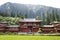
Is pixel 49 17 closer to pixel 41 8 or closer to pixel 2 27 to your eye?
pixel 41 8

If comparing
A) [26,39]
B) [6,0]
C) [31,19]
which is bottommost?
→ [26,39]

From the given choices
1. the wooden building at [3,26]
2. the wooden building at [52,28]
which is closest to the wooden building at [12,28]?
the wooden building at [3,26]

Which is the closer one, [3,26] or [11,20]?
[11,20]

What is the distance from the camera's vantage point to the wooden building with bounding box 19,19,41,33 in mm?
6426

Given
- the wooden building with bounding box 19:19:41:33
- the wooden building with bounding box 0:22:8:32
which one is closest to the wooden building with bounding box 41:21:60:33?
the wooden building with bounding box 19:19:41:33

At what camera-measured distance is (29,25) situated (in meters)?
6.48

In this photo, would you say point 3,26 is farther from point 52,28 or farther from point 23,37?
point 52,28

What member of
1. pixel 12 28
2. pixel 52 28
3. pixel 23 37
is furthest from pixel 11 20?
pixel 52 28

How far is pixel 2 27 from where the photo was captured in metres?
Result: 6.41

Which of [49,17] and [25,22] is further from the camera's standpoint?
[25,22]

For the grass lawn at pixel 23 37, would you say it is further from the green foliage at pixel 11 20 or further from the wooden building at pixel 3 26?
the green foliage at pixel 11 20

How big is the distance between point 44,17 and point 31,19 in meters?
0.29

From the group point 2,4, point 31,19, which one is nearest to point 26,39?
point 31,19

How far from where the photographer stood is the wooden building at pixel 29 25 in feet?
21.1
